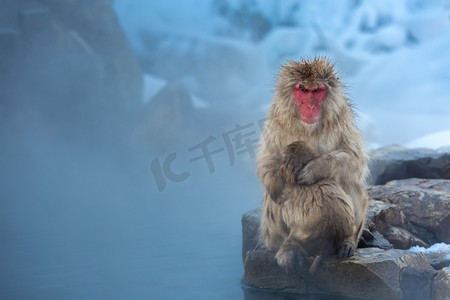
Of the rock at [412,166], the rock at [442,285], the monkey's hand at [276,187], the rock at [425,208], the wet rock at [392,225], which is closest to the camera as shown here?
the rock at [442,285]

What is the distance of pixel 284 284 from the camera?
3.04 meters

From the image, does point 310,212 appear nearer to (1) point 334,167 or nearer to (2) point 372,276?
(1) point 334,167

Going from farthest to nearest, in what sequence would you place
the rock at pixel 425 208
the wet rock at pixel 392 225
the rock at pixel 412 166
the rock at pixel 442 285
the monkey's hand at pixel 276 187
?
the rock at pixel 412 166 < the rock at pixel 425 208 < the wet rock at pixel 392 225 < the monkey's hand at pixel 276 187 < the rock at pixel 442 285

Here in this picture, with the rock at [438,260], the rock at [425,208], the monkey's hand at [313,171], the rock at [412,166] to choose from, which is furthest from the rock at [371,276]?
the rock at [412,166]

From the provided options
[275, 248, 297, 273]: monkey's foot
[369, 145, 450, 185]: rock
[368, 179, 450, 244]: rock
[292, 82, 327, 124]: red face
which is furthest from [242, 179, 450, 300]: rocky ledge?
[369, 145, 450, 185]: rock

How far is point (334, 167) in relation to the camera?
2.68 m

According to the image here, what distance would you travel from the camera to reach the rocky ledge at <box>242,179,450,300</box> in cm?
279

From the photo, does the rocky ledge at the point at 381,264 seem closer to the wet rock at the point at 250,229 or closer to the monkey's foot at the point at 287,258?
the wet rock at the point at 250,229

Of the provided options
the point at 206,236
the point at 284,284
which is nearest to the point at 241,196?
the point at 206,236

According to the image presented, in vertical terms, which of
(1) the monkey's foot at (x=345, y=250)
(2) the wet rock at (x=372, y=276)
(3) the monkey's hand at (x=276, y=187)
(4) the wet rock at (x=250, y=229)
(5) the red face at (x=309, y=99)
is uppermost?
(5) the red face at (x=309, y=99)

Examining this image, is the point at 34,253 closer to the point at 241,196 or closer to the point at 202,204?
the point at 202,204

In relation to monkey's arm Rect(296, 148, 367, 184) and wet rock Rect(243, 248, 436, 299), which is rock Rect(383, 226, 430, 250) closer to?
wet rock Rect(243, 248, 436, 299)

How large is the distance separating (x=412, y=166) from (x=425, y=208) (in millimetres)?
1082

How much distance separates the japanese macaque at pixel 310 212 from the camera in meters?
2.67
